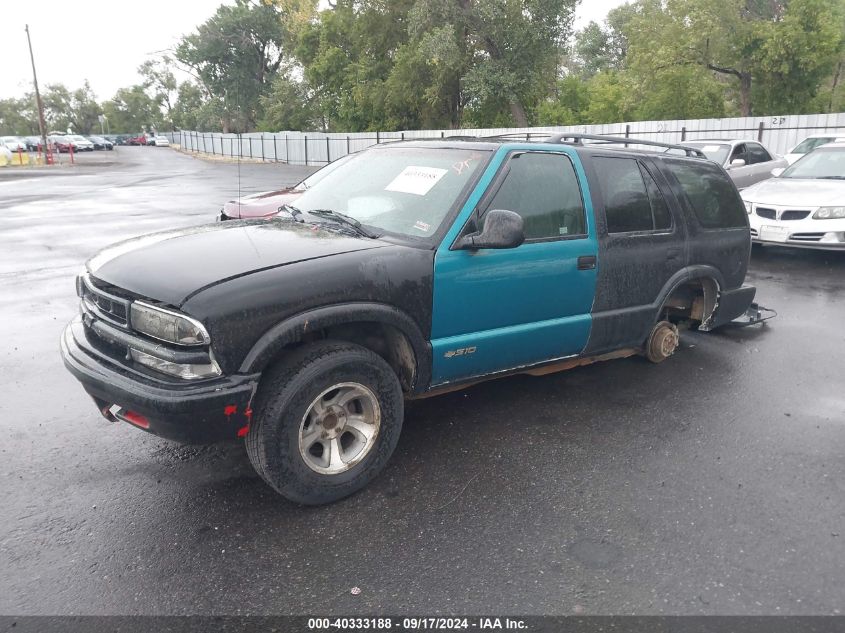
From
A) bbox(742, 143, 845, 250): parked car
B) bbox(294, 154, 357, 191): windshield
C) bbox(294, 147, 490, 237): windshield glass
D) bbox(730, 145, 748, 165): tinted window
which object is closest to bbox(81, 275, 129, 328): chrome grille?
bbox(294, 147, 490, 237): windshield glass

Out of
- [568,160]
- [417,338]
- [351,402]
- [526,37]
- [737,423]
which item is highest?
[526,37]

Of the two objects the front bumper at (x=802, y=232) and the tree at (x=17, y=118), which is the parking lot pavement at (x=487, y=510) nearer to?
the front bumper at (x=802, y=232)

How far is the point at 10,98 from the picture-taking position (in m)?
124

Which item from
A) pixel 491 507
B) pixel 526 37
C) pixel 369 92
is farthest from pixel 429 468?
pixel 369 92

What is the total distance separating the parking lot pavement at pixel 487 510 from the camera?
2.68 metres

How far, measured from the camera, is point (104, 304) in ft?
10.9

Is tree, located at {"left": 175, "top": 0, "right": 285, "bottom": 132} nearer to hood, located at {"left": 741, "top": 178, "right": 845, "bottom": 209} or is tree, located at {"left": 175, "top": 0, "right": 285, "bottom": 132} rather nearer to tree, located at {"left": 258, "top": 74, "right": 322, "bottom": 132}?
tree, located at {"left": 258, "top": 74, "right": 322, "bottom": 132}

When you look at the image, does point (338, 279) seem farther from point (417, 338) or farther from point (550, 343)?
point (550, 343)

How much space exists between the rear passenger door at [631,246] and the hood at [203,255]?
167cm

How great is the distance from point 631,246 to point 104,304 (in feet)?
10.7

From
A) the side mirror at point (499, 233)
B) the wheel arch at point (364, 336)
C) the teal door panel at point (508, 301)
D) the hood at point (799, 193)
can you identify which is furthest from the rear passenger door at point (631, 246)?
the hood at point (799, 193)

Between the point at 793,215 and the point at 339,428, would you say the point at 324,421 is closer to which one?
the point at 339,428

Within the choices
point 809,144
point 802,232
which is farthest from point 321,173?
point 809,144

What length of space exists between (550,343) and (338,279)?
159 centimetres
